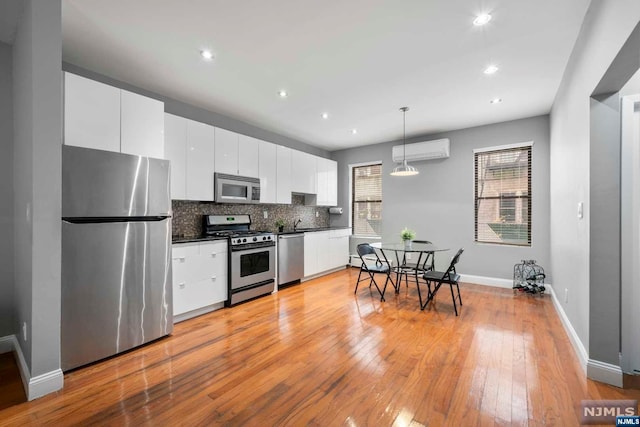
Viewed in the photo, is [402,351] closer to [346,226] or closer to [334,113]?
[334,113]

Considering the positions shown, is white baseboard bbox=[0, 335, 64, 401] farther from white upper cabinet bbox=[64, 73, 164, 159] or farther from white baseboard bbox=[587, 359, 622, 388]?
white baseboard bbox=[587, 359, 622, 388]

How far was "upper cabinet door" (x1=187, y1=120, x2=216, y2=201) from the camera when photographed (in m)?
3.65

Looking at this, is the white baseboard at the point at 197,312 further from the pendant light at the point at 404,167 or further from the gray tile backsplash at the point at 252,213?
the pendant light at the point at 404,167

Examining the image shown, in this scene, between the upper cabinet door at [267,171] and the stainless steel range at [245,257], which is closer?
the stainless steel range at [245,257]

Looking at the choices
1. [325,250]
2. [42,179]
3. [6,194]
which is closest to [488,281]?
[325,250]

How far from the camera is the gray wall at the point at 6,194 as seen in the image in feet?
8.45

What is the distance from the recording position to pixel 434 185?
538 centimetres

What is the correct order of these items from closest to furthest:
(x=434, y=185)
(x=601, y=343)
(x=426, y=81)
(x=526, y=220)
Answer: (x=601, y=343)
(x=426, y=81)
(x=526, y=220)
(x=434, y=185)

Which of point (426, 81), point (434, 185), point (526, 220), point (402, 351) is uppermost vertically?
point (426, 81)

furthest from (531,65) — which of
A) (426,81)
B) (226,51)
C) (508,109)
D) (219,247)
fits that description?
(219,247)

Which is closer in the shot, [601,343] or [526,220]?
[601,343]

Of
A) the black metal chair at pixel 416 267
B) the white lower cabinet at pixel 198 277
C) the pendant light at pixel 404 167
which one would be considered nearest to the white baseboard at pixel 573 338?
the black metal chair at pixel 416 267

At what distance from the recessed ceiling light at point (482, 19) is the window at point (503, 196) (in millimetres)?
3089

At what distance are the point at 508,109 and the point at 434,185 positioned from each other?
5.58ft
